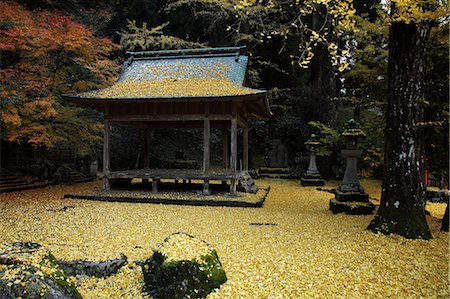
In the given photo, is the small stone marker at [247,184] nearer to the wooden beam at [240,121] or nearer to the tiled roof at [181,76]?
the wooden beam at [240,121]

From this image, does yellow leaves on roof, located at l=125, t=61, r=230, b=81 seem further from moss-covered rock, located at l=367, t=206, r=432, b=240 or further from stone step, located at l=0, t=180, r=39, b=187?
moss-covered rock, located at l=367, t=206, r=432, b=240

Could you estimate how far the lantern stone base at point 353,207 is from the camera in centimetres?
834

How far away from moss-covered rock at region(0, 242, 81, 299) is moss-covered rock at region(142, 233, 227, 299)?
0.85m

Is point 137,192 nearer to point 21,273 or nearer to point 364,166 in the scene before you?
point 21,273

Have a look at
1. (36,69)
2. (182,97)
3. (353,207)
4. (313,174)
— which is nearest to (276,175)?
(313,174)

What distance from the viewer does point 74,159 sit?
16719mm

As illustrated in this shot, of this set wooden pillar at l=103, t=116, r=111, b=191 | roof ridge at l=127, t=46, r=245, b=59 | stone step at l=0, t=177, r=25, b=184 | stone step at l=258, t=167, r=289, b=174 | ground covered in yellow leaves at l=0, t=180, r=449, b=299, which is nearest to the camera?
ground covered in yellow leaves at l=0, t=180, r=449, b=299

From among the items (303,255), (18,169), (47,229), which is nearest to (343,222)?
(303,255)

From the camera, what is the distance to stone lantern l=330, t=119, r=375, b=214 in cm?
838

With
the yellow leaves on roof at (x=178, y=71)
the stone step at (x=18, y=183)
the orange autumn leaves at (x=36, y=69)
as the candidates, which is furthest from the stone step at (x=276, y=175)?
the stone step at (x=18, y=183)

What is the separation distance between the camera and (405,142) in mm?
6223

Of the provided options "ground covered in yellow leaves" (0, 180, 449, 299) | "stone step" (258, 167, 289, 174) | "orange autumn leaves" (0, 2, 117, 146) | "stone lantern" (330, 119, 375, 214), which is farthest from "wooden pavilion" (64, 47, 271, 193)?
"stone step" (258, 167, 289, 174)

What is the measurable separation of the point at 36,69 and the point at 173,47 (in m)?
10.3

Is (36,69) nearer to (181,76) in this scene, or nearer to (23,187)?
(23,187)
